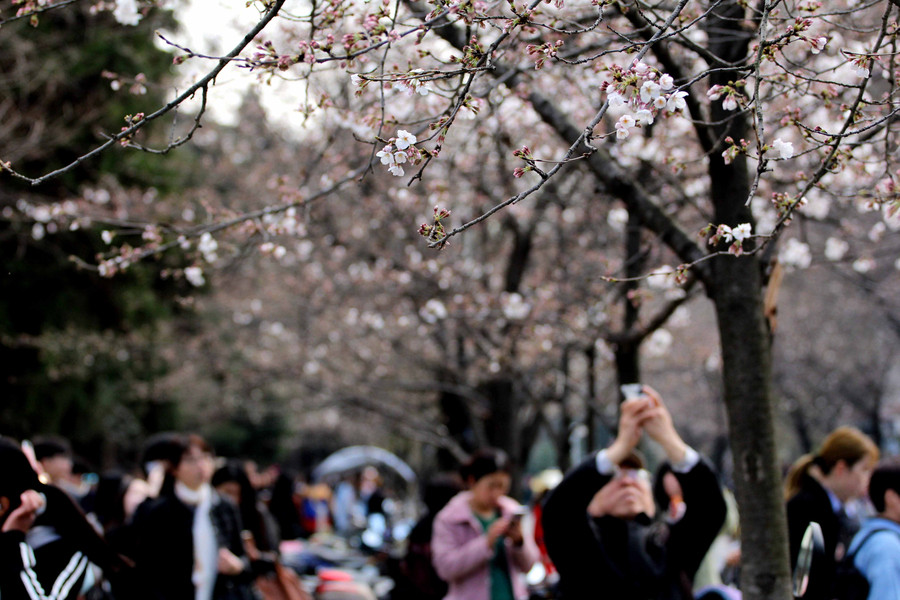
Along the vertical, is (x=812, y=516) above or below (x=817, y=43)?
below

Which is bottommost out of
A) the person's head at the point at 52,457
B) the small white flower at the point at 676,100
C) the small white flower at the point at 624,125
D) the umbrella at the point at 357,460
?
the person's head at the point at 52,457

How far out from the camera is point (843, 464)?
478cm

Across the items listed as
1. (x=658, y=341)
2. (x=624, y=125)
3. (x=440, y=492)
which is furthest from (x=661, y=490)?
(x=624, y=125)

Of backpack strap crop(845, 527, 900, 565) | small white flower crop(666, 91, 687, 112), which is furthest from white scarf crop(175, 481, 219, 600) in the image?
small white flower crop(666, 91, 687, 112)

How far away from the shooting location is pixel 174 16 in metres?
15.0

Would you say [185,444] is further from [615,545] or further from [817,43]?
[817,43]

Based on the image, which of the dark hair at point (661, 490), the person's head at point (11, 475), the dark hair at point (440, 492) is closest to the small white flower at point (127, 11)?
the person's head at point (11, 475)

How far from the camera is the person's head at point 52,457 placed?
20.5ft

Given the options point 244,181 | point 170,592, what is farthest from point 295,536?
point 170,592

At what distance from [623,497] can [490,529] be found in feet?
3.93

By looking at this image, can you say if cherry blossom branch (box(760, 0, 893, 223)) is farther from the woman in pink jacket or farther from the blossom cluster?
the woman in pink jacket

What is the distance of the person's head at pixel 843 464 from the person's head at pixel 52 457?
16.1 feet

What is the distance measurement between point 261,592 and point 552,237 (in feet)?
20.5

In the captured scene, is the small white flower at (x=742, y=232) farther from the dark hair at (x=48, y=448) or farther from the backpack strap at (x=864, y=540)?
the dark hair at (x=48, y=448)
